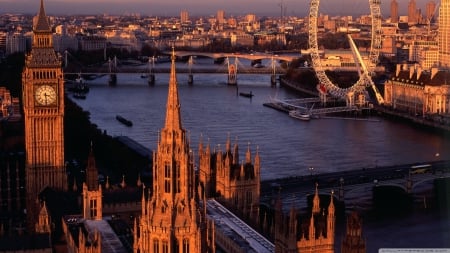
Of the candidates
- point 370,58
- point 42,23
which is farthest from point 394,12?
point 42,23

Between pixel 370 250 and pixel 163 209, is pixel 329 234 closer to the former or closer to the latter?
pixel 163 209

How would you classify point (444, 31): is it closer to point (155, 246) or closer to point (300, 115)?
point (300, 115)

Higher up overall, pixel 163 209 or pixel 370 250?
pixel 163 209

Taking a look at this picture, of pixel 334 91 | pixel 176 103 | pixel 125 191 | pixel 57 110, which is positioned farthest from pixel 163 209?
pixel 334 91

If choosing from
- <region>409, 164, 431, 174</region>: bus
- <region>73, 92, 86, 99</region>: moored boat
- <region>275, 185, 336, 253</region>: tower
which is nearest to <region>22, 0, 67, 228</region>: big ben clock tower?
<region>275, 185, 336, 253</region>: tower

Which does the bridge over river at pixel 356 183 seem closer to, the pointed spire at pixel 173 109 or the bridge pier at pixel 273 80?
the pointed spire at pixel 173 109

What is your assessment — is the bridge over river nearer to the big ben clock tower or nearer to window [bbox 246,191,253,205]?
window [bbox 246,191,253,205]

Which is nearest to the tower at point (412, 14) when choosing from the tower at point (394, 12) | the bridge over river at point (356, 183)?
the tower at point (394, 12)
